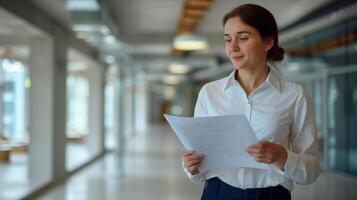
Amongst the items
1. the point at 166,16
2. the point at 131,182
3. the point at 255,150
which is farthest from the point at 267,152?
the point at 166,16

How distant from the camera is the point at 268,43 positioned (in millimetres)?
1625

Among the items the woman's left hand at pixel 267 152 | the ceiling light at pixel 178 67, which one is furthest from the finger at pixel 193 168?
the ceiling light at pixel 178 67

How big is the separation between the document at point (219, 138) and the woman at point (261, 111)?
0.03 metres

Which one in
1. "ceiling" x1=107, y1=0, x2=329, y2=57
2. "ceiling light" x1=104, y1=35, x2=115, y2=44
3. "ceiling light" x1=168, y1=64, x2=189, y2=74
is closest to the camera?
"ceiling" x1=107, y1=0, x2=329, y2=57

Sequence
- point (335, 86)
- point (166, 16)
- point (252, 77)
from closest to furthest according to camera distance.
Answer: point (252, 77) → point (335, 86) → point (166, 16)

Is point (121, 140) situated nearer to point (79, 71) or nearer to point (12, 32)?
point (12, 32)

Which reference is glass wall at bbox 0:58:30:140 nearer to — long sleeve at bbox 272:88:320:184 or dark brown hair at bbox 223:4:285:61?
dark brown hair at bbox 223:4:285:61

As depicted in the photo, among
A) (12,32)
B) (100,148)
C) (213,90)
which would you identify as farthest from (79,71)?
(213,90)

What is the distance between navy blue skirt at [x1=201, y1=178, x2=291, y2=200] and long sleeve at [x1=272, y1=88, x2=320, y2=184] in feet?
0.25

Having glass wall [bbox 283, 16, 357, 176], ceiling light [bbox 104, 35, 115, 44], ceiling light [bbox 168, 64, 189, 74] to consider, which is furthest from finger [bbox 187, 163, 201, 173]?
ceiling light [bbox 168, 64, 189, 74]

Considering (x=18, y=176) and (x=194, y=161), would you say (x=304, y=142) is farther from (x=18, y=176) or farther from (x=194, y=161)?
(x=18, y=176)

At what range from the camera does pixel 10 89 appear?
1722 cm

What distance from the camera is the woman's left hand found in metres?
1.40

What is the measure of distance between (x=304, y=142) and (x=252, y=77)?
289 millimetres
